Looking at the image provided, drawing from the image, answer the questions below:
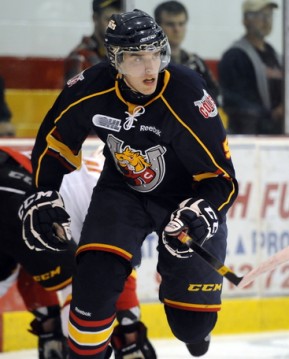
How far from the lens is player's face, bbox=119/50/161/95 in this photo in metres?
3.71

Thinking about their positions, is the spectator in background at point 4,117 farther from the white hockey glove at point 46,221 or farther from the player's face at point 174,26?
the white hockey glove at point 46,221

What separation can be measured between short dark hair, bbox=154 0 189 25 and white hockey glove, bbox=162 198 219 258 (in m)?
2.33

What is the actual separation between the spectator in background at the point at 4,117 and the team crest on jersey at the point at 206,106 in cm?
203

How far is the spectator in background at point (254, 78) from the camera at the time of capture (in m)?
6.25

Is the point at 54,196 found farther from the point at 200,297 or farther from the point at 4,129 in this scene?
the point at 4,129

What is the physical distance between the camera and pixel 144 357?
4461 millimetres

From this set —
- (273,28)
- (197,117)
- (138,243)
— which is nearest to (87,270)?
(138,243)


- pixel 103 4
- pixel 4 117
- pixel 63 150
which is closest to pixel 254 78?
pixel 103 4

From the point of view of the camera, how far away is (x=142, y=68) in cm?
372

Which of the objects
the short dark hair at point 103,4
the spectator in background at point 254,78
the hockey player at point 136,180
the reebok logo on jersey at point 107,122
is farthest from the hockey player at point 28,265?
the spectator in background at point 254,78

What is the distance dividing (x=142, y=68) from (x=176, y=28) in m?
2.35

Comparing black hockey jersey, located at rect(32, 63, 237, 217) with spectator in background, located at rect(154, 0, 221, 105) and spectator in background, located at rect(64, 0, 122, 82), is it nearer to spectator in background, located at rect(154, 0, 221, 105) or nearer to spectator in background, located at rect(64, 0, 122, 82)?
spectator in background, located at rect(64, 0, 122, 82)

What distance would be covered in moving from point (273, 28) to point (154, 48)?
2.68 meters

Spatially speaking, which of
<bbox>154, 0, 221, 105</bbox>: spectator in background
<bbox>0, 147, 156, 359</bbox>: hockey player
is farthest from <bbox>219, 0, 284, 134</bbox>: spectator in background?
<bbox>0, 147, 156, 359</bbox>: hockey player
